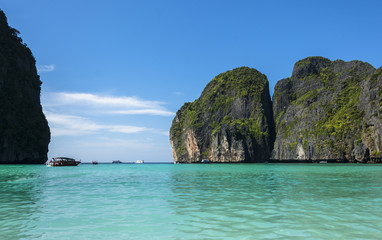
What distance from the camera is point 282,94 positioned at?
182 meters

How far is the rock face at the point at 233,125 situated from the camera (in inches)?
6353

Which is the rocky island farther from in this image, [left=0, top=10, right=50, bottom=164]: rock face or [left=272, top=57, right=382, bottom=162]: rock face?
[left=0, top=10, right=50, bottom=164]: rock face

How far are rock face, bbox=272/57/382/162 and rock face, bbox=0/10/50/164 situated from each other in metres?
114

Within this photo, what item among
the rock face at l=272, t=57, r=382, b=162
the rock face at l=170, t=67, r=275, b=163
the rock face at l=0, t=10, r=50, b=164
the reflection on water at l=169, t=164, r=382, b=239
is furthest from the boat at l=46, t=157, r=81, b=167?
the rock face at l=272, t=57, r=382, b=162

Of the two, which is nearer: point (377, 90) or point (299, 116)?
point (377, 90)

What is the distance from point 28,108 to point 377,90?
130 metres

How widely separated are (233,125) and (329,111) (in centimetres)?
5079

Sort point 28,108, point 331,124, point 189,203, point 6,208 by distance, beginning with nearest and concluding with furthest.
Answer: point 6,208, point 189,203, point 28,108, point 331,124

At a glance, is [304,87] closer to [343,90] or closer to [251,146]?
[343,90]

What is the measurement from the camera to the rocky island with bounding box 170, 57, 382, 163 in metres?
112

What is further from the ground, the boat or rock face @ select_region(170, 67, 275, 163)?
rock face @ select_region(170, 67, 275, 163)

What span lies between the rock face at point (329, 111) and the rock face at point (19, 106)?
373 ft

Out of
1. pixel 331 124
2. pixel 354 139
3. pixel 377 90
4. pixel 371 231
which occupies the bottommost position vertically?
pixel 371 231

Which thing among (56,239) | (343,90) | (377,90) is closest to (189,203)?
(56,239)
